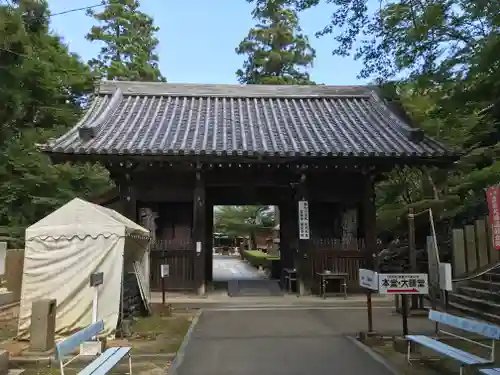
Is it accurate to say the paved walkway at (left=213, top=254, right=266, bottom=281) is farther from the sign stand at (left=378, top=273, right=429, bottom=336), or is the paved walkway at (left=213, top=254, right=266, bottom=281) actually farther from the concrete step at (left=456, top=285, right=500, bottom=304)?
the sign stand at (left=378, top=273, right=429, bottom=336)

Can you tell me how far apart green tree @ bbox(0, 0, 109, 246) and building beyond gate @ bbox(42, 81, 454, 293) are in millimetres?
2844

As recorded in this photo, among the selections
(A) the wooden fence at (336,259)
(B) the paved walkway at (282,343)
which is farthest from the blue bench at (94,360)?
(A) the wooden fence at (336,259)

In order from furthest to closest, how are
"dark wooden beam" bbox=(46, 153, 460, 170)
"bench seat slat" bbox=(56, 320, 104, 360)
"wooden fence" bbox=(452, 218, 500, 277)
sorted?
"dark wooden beam" bbox=(46, 153, 460, 170) → "wooden fence" bbox=(452, 218, 500, 277) → "bench seat slat" bbox=(56, 320, 104, 360)

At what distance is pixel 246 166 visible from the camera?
1221 cm

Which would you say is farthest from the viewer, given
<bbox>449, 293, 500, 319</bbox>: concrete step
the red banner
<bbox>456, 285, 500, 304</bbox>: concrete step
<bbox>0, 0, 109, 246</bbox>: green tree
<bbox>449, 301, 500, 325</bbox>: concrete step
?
<bbox>0, 0, 109, 246</bbox>: green tree

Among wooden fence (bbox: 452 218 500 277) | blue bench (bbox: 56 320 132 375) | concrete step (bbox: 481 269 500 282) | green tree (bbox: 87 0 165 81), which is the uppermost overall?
green tree (bbox: 87 0 165 81)

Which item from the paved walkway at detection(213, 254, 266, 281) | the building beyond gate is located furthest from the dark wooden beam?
the paved walkway at detection(213, 254, 266, 281)

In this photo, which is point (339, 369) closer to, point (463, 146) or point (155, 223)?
point (155, 223)

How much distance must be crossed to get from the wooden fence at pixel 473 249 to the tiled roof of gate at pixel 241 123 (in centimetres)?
212

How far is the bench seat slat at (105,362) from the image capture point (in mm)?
4293

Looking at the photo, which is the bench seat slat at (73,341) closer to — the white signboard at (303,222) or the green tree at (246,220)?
the white signboard at (303,222)

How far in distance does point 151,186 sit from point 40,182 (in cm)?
568

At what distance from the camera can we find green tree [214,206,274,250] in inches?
1553

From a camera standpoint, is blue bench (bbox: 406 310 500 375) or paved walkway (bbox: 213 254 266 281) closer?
blue bench (bbox: 406 310 500 375)
